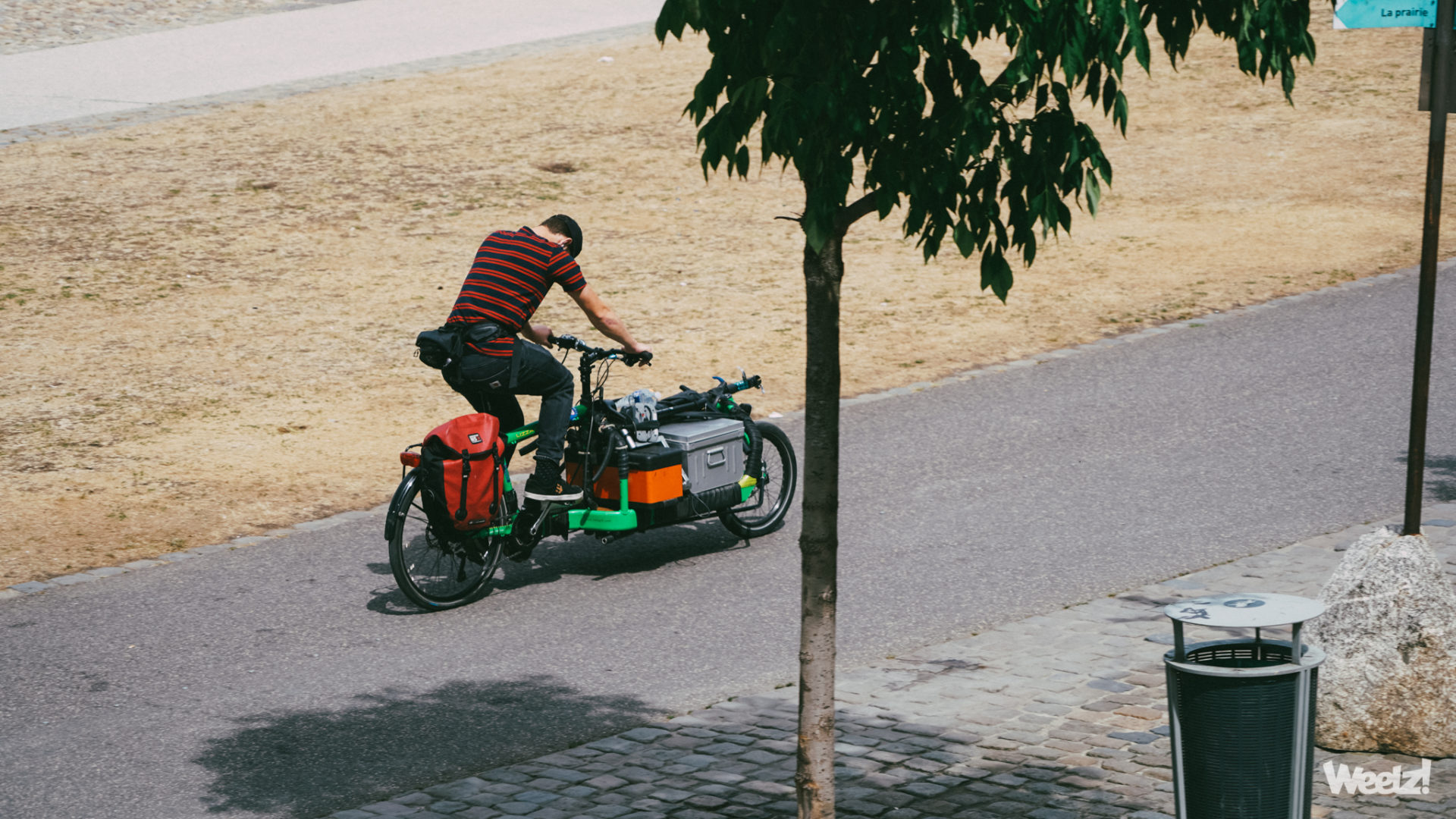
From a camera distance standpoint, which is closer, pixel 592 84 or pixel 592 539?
pixel 592 539

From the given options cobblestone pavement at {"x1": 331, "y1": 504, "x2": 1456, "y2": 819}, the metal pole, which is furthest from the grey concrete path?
the metal pole

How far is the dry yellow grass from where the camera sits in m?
11.1

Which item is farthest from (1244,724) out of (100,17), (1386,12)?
(100,17)

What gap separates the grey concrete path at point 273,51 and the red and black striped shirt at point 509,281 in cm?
1507

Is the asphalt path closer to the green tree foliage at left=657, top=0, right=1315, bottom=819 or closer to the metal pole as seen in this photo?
the metal pole

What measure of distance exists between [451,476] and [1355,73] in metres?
22.4

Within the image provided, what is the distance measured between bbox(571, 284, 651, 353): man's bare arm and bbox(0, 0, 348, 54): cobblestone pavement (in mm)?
19728

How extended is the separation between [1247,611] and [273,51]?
23.6 metres

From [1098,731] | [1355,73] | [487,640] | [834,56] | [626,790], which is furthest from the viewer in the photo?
[1355,73]

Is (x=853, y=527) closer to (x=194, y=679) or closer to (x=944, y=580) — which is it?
(x=944, y=580)

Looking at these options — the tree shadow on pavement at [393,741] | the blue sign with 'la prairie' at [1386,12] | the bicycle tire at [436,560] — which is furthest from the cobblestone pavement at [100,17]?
the blue sign with 'la prairie' at [1386,12]

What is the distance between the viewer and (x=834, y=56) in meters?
4.35

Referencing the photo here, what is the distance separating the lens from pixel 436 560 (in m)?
8.38

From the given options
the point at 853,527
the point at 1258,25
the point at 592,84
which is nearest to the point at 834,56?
the point at 1258,25
